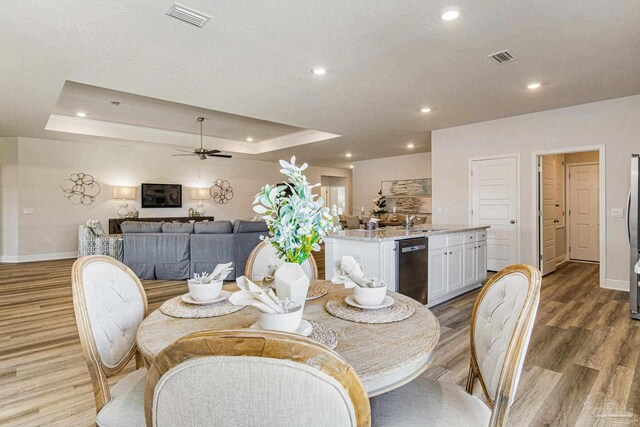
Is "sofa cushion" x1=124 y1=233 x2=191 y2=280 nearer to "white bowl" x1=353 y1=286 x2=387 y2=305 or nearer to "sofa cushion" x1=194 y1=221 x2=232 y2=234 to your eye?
"sofa cushion" x1=194 y1=221 x2=232 y2=234

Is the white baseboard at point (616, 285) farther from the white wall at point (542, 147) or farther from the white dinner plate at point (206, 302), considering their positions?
the white dinner plate at point (206, 302)

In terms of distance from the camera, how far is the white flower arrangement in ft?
3.86

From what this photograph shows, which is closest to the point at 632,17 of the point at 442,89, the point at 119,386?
the point at 442,89

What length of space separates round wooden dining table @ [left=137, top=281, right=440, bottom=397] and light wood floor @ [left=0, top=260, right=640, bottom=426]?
1.17 meters

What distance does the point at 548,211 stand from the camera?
5.76m

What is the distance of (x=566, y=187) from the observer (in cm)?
712

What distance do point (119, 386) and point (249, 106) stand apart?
4.13 m

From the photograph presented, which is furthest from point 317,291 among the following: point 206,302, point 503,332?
point 503,332

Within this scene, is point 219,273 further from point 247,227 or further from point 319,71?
point 247,227

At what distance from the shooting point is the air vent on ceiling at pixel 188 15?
8.02 ft

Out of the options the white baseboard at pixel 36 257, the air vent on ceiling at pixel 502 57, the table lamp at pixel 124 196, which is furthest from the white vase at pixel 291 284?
the white baseboard at pixel 36 257

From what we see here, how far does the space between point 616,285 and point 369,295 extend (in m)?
5.11

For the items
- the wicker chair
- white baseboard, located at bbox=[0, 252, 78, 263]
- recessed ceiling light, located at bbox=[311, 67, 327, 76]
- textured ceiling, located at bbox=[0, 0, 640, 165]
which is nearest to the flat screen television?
the wicker chair

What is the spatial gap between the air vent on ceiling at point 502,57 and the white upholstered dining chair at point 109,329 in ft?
11.6
